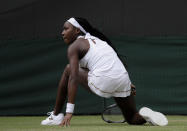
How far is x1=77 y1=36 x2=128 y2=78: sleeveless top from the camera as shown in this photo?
607cm

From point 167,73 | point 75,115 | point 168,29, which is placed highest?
point 168,29

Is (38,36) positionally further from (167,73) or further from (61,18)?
(167,73)

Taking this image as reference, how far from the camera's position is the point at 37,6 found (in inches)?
386

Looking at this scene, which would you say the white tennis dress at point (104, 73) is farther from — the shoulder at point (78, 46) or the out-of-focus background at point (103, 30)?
the out-of-focus background at point (103, 30)

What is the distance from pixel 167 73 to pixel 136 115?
339 centimetres

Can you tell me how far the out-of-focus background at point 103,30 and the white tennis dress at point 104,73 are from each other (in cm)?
343

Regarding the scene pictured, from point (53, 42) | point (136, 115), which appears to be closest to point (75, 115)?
point (53, 42)

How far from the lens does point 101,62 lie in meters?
6.09

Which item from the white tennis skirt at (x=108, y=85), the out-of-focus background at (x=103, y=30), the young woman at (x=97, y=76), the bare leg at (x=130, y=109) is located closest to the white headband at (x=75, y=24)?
the young woman at (x=97, y=76)

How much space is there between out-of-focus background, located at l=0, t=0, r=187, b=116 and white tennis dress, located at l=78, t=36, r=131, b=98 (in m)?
3.43

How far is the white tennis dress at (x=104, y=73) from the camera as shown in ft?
19.9

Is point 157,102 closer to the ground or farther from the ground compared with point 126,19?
closer to the ground

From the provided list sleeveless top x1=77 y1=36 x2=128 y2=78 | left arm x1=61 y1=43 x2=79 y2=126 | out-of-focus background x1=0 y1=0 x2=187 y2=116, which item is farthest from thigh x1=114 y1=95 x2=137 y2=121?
out-of-focus background x1=0 y1=0 x2=187 y2=116

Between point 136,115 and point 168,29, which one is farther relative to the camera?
point 168,29
